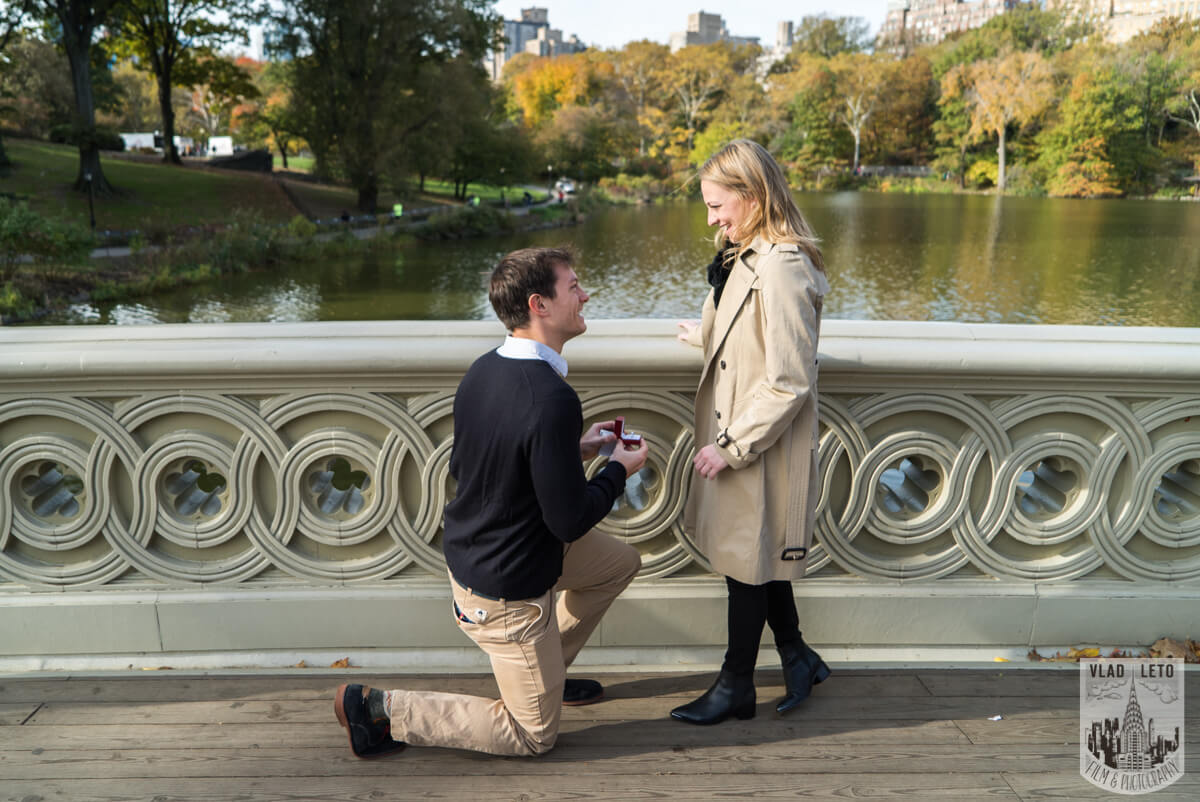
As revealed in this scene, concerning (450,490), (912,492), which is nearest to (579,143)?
(912,492)

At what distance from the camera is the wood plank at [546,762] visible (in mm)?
2410

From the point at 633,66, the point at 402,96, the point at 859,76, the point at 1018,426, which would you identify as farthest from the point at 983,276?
the point at 633,66

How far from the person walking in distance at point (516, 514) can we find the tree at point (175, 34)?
42.8m

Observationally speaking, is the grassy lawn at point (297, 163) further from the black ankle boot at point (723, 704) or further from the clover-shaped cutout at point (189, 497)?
the black ankle boot at point (723, 704)

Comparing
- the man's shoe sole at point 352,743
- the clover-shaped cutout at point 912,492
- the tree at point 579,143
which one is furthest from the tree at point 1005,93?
the man's shoe sole at point 352,743

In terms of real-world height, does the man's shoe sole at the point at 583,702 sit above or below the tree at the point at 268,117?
below

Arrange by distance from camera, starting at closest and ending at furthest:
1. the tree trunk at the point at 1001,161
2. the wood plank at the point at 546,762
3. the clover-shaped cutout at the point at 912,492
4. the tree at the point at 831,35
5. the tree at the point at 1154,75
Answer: the wood plank at the point at 546,762 → the clover-shaped cutout at the point at 912,492 → the tree at the point at 1154,75 → the tree trunk at the point at 1001,161 → the tree at the point at 831,35

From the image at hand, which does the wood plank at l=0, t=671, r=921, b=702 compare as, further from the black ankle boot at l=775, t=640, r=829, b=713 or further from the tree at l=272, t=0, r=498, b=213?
the tree at l=272, t=0, r=498, b=213

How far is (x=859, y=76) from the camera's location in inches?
3132

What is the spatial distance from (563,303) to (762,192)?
2.16ft

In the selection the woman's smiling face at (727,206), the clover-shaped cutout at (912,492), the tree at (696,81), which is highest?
the tree at (696,81)

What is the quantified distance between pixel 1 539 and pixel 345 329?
1.37 meters

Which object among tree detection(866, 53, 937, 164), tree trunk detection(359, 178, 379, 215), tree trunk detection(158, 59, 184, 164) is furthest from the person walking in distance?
tree detection(866, 53, 937, 164)

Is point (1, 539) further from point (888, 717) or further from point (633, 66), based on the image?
point (633, 66)
